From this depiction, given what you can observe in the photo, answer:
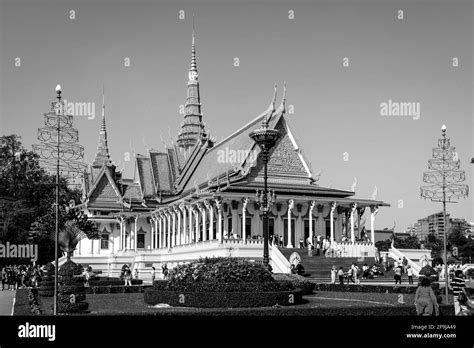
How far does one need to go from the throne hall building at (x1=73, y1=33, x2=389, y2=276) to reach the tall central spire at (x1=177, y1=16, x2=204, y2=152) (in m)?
1.97

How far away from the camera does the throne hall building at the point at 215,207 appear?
153 ft

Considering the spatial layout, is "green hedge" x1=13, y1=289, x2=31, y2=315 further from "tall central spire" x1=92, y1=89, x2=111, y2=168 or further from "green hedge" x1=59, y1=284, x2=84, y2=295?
"tall central spire" x1=92, y1=89, x2=111, y2=168

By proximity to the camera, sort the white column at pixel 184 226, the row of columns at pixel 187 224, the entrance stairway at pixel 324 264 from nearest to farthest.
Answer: the entrance stairway at pixel 324 264 < the row of columns at pixel 187 224 < the white column at pixel 184 226

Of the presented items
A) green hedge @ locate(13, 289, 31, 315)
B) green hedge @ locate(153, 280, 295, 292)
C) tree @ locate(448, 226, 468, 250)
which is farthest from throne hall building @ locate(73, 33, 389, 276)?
tree @ locate(448, 226, 468, 250)

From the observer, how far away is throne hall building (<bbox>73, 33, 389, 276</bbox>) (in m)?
46.7

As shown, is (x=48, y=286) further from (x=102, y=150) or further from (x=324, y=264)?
(x=102, y=150)

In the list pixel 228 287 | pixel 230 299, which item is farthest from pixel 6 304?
pixel 230 299

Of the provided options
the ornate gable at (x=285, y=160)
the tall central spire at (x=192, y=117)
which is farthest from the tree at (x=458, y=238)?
the ornate gable at (x=285, y=160)

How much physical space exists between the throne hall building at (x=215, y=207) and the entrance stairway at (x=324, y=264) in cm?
146

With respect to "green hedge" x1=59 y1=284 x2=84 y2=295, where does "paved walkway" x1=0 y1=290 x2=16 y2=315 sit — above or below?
below

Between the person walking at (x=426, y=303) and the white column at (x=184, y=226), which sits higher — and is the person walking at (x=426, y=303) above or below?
below

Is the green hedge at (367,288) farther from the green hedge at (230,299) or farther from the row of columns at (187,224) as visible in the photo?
the row of columns at (187,224)
